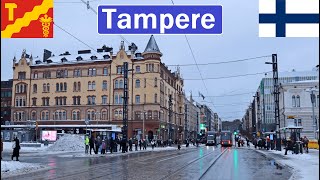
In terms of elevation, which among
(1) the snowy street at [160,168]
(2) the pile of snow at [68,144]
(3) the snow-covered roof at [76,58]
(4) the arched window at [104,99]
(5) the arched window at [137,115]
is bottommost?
(2) the pile of snow at [68,144]

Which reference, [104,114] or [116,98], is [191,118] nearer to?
[116,98]

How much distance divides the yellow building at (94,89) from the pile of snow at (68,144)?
119 feet

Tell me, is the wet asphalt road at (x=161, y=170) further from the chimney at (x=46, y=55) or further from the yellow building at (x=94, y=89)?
the chimney at (x=46, y=55)

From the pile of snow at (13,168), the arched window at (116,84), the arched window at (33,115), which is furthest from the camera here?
the arched window at (33,115)

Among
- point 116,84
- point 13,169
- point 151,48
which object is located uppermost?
point 151,48

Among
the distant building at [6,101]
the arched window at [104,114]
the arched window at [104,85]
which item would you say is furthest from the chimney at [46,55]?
the arched window at [104,114]

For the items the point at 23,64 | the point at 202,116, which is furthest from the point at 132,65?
the point at 202,116

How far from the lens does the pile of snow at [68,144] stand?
4830 cm

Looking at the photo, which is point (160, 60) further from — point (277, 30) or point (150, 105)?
point (277, 30)

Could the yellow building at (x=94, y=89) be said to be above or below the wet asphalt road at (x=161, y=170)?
above

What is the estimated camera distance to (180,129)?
118000mm

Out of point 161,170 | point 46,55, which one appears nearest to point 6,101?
point 46,55

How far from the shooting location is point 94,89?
94375 millimetres

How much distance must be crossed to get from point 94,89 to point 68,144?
1795 inches
